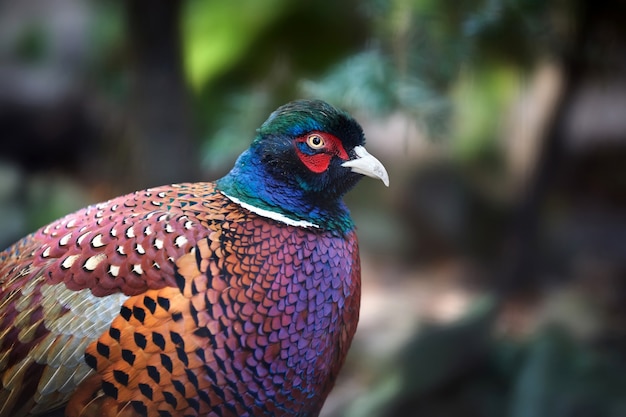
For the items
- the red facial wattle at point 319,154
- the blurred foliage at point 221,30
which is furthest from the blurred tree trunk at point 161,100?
the red facial wattle at point 319,154

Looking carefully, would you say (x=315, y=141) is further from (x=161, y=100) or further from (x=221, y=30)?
(x=221, y=30)

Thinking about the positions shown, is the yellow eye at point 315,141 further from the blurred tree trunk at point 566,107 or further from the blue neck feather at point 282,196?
the blurred tree trunk at point 566,107

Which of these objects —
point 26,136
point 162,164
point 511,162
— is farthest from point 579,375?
point 26,136

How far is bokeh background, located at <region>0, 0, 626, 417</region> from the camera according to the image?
9.70ft

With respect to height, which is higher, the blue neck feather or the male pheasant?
the blue neck feather

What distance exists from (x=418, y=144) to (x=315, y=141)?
3.15 m

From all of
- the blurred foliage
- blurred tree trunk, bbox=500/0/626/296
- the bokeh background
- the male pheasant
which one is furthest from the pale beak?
blurred tree trunk, bbox=500/0/626/296

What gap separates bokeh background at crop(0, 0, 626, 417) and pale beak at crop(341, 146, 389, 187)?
1.30 meters

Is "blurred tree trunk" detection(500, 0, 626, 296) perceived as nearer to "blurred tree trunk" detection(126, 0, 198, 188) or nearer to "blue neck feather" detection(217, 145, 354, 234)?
"blurred tree trunk" detection(126, 0, 198, 188)

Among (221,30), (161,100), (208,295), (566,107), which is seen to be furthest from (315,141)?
(566,107)

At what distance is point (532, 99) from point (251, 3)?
1885mm

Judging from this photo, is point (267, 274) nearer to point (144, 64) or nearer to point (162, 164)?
point (162, 164)

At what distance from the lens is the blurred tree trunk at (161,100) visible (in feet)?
9.18

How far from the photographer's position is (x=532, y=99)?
4523 millimetres
